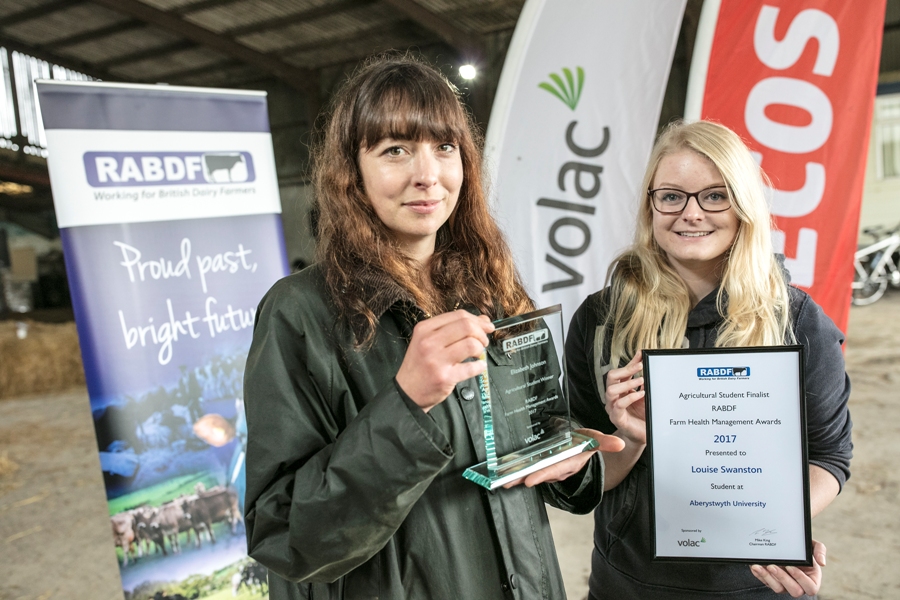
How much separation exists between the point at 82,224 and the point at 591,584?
1.98 m

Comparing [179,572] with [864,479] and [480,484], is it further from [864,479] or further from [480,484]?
[864,479]

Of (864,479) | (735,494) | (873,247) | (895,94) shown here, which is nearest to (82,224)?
(735,494)

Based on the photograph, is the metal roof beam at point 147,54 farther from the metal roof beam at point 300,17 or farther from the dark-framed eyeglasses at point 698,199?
the dark-framed eyeglasses at point 698,199

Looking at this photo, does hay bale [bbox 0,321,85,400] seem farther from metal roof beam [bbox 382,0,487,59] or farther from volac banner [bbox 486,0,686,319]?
volac banner [bbox 486,0,686,319]

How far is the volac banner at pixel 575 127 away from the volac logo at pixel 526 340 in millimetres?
1735

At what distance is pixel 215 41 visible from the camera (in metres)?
8.95

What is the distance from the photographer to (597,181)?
277cm

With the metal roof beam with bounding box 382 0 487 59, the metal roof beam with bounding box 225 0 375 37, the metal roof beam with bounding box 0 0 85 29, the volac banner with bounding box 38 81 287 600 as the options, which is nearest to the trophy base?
the volac banner with bounding box 38 81 287 600

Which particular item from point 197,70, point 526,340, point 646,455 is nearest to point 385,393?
point 526,340

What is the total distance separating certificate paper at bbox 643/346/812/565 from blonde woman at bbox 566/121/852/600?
0.24ft

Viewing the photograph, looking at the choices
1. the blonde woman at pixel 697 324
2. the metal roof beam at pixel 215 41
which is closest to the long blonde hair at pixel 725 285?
the blonde woman at pixel 697 324

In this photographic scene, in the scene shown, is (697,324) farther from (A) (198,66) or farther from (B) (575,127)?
(A) (198,66)

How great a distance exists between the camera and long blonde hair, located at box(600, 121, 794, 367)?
1231mm

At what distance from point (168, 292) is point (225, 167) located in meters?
0.53
